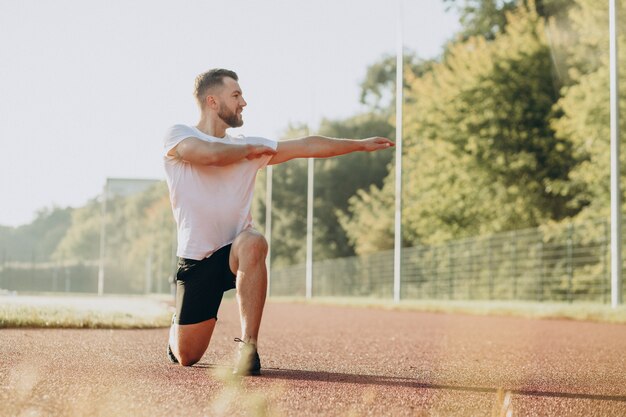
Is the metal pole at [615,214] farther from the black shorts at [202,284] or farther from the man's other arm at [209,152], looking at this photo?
the man's other arm at [209,152]

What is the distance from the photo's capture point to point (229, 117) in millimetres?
5316

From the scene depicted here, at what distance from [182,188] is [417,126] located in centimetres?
3119

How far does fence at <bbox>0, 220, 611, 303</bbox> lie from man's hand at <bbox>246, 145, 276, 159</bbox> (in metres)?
18.0

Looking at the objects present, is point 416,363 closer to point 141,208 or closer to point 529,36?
point 529,36

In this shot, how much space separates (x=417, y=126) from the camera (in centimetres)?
3588

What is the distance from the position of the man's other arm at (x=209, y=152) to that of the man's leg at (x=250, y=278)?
416 millimetres

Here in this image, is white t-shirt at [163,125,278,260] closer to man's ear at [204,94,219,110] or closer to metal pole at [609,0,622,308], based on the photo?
man's ear at [204,94,219,110]

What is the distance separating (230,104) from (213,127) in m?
0.16

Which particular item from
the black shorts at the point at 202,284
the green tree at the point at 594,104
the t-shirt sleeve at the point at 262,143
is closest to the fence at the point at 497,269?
the green tree at the point at 594,104

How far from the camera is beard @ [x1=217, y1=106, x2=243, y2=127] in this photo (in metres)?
5.31

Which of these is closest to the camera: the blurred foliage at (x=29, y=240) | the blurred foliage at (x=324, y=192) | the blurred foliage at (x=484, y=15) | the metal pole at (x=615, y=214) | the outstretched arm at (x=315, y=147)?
the outstretched arm at (x=315, y=147)

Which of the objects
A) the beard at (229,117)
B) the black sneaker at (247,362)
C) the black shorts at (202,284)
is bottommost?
the black sneaker at (247,362)

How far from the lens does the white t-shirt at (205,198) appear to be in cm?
514

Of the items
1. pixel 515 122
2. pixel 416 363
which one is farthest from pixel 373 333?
pixel 515 122
